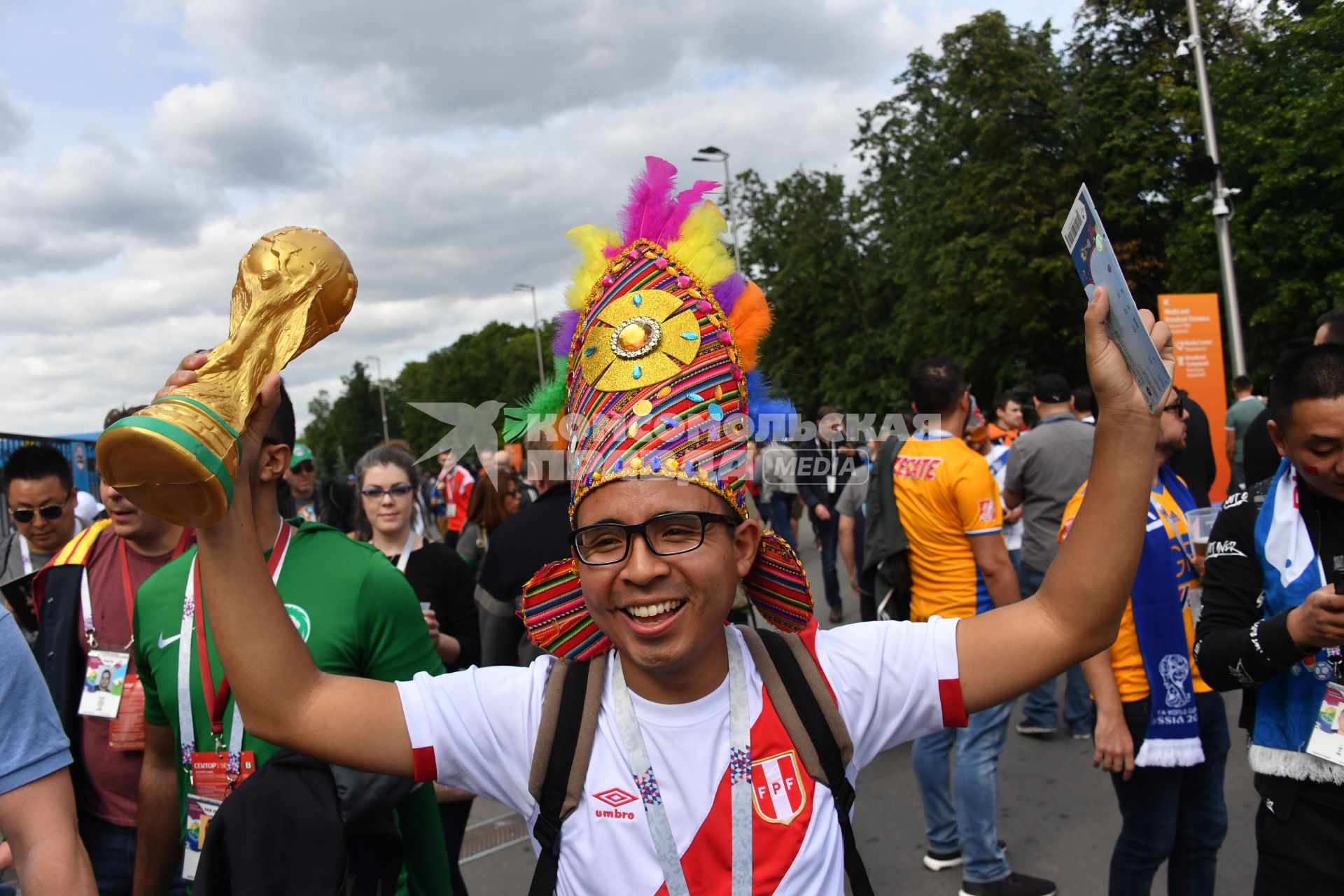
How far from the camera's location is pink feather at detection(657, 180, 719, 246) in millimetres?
2037

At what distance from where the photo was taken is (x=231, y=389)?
1507mm

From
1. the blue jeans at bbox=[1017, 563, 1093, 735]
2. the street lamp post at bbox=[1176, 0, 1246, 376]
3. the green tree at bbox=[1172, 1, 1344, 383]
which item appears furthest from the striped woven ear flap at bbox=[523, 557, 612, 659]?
the green tree at bbox=[1172, 1, 1344, 383]

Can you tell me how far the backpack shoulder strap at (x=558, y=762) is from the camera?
5.64 ft

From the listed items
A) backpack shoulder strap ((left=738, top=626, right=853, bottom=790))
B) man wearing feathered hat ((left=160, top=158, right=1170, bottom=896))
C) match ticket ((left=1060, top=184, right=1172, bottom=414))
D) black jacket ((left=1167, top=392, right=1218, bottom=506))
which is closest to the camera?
match ticket ((left=1060, top=184, right=1172, bottom=414))

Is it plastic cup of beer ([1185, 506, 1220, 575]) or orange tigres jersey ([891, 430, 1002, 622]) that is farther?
orange tigres jersey ([891, 430, 1002, 622])

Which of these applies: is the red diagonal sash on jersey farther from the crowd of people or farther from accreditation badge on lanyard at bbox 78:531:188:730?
accreditation badge on lanyard at bbox 78:531:188:730

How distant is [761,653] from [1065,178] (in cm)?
2678

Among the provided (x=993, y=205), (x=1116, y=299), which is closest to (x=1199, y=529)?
(x=1116, y=299)

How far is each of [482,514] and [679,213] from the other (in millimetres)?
4672

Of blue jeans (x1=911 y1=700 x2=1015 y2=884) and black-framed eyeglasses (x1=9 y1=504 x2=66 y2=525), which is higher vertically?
black-framed eyeglasses (x1=9 y1=504 x2=66 y2=525)

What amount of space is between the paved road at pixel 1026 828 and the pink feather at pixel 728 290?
3.42 meters

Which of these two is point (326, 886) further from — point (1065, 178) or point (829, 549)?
point (1065, 178)

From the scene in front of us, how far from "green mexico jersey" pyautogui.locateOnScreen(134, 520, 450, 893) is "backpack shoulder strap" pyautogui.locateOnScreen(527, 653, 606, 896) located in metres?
0.69

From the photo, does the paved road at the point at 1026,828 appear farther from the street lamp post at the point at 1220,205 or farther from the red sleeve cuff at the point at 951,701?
the street lamp post at the point at 1220,205
